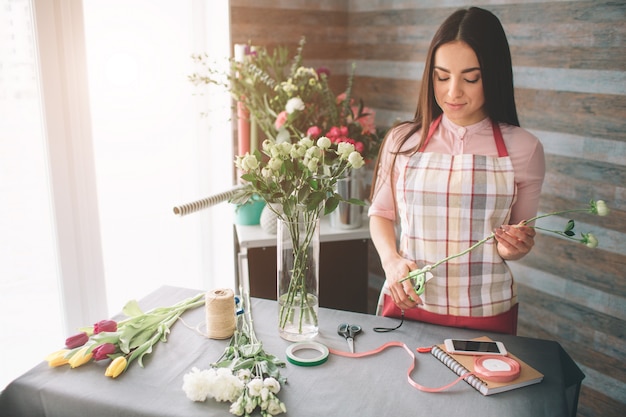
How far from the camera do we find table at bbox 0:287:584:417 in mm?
1181

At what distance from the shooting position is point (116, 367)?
4.22ft

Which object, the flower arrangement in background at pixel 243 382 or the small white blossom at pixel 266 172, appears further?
the small white blossom at pixel 266 172

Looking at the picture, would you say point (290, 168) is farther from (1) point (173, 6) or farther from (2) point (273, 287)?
(1) point (173, 6)

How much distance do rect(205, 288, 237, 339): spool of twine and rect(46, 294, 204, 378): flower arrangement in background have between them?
122 millimetres

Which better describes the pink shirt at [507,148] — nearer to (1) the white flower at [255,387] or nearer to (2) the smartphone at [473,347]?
(2) the smartphone at [473,347]

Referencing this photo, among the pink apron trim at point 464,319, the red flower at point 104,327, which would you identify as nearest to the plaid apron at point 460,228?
the pink apron trim at point 464,319

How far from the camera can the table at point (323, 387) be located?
1.18 metres

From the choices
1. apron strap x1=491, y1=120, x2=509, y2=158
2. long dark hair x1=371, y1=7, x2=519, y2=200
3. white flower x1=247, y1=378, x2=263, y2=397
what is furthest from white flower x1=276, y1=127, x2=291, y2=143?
white flower x1=247, y1=378, x2=263, y2=397

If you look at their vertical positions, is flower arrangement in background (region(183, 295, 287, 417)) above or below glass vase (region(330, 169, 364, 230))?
below

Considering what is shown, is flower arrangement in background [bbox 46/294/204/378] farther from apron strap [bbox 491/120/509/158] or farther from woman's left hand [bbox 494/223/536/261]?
apron strap [bbox 491/120/509/158]

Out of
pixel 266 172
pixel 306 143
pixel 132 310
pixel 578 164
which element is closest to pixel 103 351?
pixel 132 310

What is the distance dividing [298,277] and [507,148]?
2.27 feet

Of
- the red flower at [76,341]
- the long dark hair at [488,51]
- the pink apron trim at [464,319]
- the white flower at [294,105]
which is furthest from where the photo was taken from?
the white flower at [294,105]

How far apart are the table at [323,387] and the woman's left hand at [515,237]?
23 cm
